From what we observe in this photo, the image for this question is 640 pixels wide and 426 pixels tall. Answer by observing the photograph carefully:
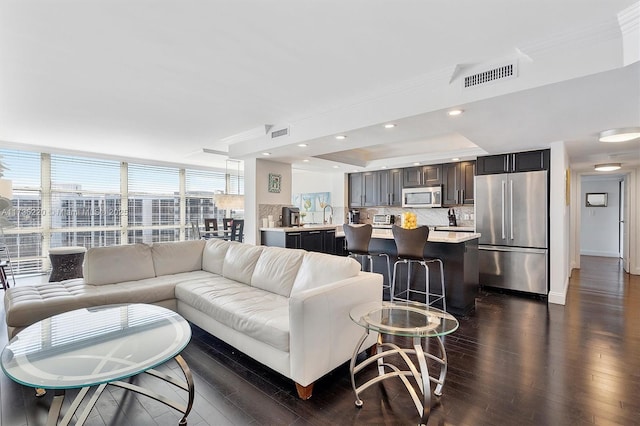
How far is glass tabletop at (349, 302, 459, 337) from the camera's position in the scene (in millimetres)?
1859

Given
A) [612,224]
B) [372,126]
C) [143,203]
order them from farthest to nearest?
[612,224] → [143,203] → [372,126]


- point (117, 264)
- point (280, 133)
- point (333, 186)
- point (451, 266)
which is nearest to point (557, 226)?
point (451, 266)

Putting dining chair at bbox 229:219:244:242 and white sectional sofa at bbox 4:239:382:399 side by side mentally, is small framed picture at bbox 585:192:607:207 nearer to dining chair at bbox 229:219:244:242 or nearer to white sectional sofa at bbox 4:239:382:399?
white sectional sofa at bbox 4:239:382:399

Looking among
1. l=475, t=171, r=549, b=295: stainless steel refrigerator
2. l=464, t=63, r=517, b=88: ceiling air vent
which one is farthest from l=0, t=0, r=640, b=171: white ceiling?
l=475, t=171, r=549, b=295: stainless steel refrigerator

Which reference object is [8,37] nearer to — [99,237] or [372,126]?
[372,126]

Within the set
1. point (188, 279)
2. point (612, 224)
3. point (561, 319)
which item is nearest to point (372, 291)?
point (188, 279)

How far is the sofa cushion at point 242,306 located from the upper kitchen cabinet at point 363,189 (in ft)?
14.6

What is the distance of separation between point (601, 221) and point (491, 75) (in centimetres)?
889

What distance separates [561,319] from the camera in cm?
356

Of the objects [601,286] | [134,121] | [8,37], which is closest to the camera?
[8,37]

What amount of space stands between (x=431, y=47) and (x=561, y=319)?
342 cm

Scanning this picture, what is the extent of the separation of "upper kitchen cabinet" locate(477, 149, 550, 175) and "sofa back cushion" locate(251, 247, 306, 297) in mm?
3603

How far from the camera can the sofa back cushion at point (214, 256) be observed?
386cm

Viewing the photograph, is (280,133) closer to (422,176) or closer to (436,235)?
(436,235)
